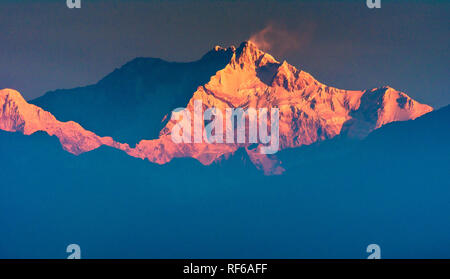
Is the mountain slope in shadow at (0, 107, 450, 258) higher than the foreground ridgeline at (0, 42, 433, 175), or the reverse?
the foreground ridgeline at (0, 42, 433, 175)

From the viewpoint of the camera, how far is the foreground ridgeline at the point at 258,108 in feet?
134

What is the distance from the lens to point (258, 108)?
39625 mm

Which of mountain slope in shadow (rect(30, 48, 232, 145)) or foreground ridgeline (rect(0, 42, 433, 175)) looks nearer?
foreground ridgeline (rect(0, 42, 433, 175))

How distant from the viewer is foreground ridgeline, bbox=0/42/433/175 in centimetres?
4088

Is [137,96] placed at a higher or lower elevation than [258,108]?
higher

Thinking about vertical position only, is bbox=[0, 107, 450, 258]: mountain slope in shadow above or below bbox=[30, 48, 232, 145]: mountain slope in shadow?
below

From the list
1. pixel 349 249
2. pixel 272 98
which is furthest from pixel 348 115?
pixel 349 249

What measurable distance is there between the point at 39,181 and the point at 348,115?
2151 cm

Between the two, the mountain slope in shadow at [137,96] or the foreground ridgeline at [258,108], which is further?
the mountain slope in shadow at [137,96]

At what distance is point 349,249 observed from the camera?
36875mm

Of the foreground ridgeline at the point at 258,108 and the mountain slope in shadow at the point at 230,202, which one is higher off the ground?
the foreground ridgeline at the point at 258,108

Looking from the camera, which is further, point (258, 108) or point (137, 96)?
point (137, 96)

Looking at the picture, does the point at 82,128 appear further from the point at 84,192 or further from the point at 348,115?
the point at 348,115
